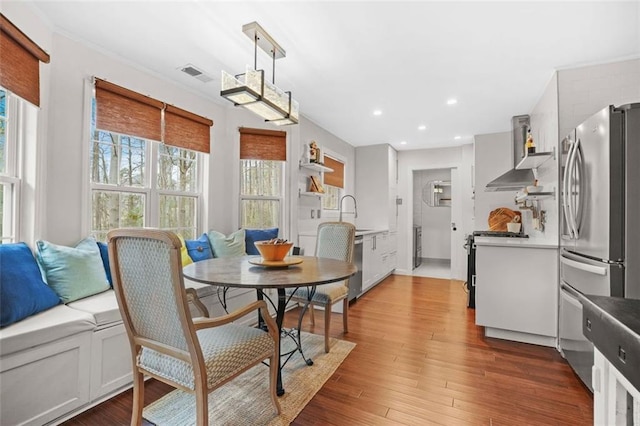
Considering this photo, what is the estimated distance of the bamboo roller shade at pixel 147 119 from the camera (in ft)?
8.23

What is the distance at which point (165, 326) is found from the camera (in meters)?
1.35

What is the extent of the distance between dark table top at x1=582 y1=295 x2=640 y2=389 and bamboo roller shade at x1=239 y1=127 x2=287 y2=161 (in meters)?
3.37

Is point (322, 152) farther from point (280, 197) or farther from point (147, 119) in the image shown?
point (147, 119)

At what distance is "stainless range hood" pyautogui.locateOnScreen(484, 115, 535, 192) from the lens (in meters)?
3.74

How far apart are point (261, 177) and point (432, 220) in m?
5.20

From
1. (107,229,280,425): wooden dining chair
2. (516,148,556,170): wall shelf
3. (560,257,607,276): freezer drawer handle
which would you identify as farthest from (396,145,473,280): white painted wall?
(107,229,280,425): wooden dining chair

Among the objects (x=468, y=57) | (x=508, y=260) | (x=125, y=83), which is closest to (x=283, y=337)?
(x=508, y=260)

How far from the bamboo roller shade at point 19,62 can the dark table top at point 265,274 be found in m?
1.48

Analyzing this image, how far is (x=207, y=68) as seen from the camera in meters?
2.81

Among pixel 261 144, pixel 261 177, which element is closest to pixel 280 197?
pixel 261 177

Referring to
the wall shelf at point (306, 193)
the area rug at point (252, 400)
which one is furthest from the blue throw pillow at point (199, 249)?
the wall shelf at point (306, 193)

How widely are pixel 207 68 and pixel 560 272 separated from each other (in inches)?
142

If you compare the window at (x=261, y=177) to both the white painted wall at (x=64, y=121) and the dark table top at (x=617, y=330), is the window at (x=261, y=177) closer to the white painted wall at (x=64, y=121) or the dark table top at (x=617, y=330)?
the white painted wall at (x=64, y=121)

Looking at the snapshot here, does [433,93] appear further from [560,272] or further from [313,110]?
[560,272]
